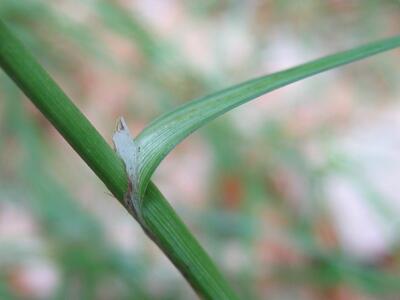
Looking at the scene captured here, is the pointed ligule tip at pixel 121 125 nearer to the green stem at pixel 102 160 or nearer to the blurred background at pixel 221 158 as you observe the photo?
the green stem at pixel 102 160

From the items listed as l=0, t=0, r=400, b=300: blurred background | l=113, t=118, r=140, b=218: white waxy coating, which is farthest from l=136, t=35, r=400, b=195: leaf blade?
l=0, t=0, r=400, b=300: blurred background

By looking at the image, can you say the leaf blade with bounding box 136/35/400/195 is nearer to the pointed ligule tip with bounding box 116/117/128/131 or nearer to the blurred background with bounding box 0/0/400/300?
the pointed ligule tip with bounding box 116/117/128/131

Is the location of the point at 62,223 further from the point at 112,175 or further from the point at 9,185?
the point at 112,175

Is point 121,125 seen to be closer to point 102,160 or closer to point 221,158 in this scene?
point 102,160


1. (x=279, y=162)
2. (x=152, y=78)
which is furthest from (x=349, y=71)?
(x=152, y=78)

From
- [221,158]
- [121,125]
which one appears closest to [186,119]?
[121,125]
